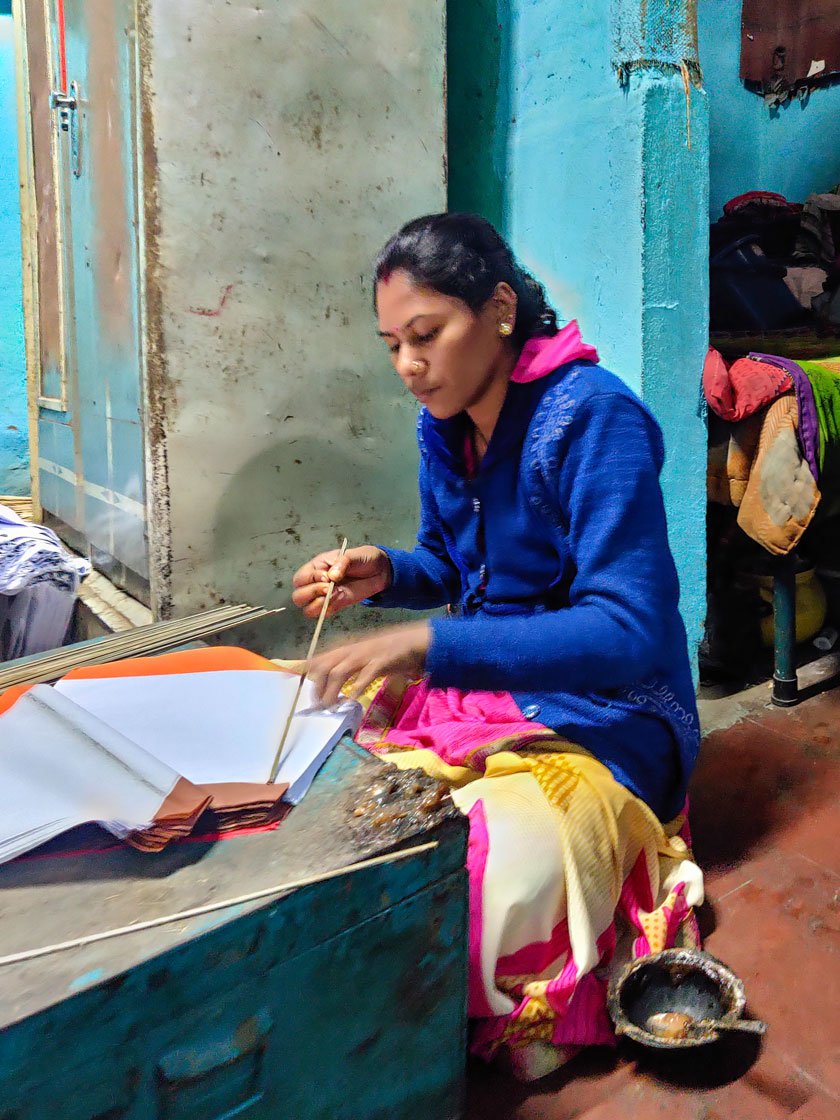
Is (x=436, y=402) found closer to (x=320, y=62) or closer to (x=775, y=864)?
(x=320, y=62)

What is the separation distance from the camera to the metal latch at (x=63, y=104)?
228cm

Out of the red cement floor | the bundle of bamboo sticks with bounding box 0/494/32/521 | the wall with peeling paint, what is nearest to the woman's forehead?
the wall with peeling paint

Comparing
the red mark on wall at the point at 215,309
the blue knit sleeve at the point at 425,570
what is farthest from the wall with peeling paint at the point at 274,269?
the blue knit sleeve at the point at 425,570

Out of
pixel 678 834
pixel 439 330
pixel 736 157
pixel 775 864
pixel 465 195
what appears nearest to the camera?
pixel 439 330

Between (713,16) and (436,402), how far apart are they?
119 inches

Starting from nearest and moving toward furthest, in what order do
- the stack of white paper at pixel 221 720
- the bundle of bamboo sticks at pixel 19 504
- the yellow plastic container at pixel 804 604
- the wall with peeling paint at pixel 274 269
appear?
the stack of white paper at pixel 221 720 < the wall with peeling paint at pixel 274 269 < the yellow plastic container at pixel 804 604 < the bundle of bamboo sticks at pixel 19 504

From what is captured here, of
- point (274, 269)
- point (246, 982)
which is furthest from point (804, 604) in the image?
point (246, 982)

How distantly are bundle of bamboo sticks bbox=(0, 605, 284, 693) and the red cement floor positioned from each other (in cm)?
91

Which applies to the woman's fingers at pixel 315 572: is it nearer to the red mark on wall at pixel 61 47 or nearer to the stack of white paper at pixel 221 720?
the stack of white paper at pixel 221 720

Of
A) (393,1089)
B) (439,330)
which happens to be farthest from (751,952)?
(439,330)

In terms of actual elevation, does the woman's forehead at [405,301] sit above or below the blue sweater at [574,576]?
above

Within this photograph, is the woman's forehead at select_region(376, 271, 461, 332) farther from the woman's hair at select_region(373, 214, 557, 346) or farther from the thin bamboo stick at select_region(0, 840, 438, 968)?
the thin bamboo stick at select_region(0, 840, 438, 968)

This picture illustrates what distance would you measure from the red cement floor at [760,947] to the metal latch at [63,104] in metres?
2.56

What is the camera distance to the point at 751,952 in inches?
65.0
